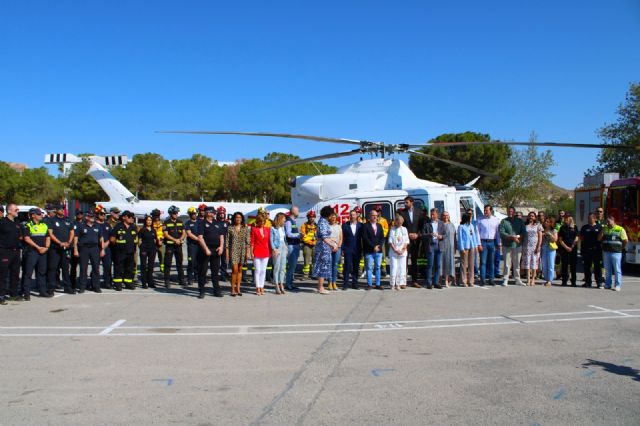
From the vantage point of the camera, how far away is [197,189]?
169 feet

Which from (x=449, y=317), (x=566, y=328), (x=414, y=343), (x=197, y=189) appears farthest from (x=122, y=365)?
(x=197, y=189)

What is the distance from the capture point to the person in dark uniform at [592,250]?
11.4m

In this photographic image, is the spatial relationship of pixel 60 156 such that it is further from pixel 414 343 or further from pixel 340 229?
pixel 414 343

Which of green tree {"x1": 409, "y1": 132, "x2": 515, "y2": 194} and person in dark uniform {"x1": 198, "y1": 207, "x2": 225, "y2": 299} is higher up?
green tree {"x1": 409, "y1": 132, "x2": 515, "y2": 194}

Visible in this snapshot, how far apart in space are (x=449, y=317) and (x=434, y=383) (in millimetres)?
3388

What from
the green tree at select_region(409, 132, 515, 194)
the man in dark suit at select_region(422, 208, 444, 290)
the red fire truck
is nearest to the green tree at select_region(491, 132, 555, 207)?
the green tree at select_region(409, 132, 515, 194)

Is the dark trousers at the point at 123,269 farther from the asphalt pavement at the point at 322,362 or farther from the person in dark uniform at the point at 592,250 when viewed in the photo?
the person in dark uniform at the point at 592,250

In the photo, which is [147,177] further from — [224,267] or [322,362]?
[322,362]

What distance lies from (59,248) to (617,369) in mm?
9879

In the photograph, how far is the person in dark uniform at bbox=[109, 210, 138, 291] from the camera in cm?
1123

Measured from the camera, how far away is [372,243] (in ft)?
35.8

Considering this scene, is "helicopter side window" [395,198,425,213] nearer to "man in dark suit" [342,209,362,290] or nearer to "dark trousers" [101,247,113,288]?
"man in dark suit" [342,209,362,290]

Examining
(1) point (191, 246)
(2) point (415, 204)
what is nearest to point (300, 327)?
(1) point (191, 246)

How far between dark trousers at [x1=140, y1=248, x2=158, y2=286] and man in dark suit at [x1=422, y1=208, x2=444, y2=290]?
20.6ft
